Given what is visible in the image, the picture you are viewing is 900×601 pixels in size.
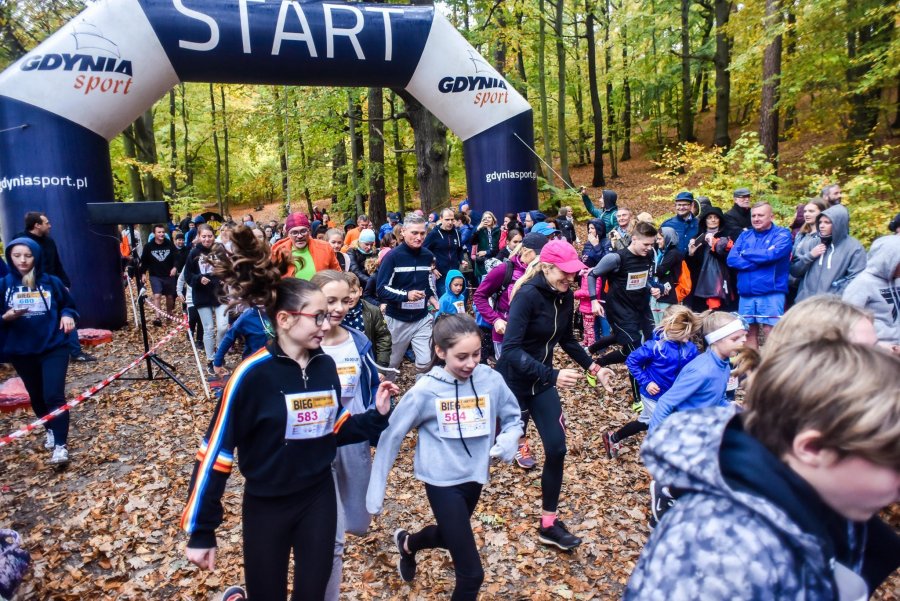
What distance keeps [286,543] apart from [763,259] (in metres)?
6.16

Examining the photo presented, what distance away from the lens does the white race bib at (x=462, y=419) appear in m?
3.10

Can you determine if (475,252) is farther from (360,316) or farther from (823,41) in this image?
(823,41)

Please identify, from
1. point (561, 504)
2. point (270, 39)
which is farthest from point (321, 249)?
point (270, 39)

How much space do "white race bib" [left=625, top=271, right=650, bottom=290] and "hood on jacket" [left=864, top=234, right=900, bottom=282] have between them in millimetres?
2149

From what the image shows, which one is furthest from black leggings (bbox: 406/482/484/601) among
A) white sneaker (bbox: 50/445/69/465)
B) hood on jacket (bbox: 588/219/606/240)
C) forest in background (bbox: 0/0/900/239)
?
forest in background (bbox: 0/0/900/239)

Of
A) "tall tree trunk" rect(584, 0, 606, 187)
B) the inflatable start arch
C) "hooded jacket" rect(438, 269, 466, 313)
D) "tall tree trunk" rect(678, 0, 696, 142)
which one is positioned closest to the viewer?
"hooded jacket" rect(438, 269, 466, 313)

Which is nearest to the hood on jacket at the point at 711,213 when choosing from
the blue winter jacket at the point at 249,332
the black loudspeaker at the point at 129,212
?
the blue winter jacket at the point at 249,332

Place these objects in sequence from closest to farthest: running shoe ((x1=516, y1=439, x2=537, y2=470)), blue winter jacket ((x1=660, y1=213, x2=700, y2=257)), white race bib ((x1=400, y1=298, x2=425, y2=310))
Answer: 1. running shoe ((x1=516, y1=439, x2=537, y2=470))
2. white race bib ((x1=400, y1=298, x2=425, y2=310))
3. blue winter jacket ((x1=660, y1=213, x2=700, y2=257))

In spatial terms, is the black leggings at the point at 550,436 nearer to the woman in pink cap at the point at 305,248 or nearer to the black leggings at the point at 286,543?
the black leggings at the point at 286,543

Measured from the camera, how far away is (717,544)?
107 cm

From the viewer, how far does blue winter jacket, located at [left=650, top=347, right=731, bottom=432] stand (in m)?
3.63

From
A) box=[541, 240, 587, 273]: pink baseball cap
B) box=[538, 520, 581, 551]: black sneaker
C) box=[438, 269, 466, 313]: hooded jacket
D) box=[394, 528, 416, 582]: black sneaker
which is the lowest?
box=[538, 520, 581, 551]: black sneaker

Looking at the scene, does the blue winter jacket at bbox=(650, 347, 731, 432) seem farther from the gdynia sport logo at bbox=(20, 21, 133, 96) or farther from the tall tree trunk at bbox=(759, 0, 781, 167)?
the tall tree trunk at bbox=(759, 0, 781, 167)

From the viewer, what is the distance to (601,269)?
629 cm
